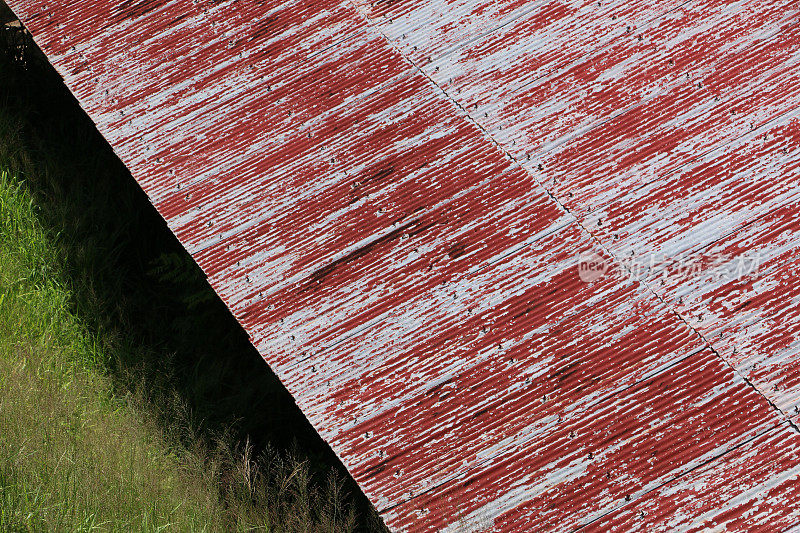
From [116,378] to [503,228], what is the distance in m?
3.55

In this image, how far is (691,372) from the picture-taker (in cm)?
469

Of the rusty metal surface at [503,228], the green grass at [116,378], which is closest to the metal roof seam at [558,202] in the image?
the rusty metal surface at [503,228]

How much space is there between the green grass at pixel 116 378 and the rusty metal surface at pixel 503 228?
1073mm

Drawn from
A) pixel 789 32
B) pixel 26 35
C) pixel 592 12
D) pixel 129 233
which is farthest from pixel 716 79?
pixel 26 35

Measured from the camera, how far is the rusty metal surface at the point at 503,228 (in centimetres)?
456

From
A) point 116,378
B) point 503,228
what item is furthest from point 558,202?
point 116,378

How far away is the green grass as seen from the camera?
5.25 m

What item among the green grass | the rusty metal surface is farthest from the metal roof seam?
the green grass

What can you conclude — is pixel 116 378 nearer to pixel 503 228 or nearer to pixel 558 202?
pixel 503 228

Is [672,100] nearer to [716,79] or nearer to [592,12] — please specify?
[716,79]

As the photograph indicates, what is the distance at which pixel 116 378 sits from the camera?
671cm

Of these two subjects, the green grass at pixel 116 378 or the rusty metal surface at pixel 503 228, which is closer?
the rusty metal surface at pixel 503 228

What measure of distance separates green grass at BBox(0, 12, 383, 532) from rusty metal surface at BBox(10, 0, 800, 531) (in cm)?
107

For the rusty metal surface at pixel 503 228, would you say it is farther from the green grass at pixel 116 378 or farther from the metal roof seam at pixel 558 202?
the green grass at pixel 116 378
